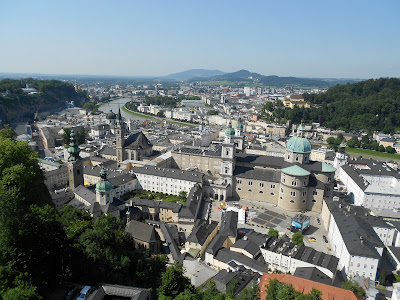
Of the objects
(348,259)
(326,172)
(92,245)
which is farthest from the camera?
(326,172)

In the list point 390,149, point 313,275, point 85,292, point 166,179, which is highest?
point 85,292

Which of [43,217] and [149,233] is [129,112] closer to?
[149,233]

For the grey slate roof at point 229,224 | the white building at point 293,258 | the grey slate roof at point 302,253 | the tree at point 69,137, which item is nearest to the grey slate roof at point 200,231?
the grey slate roof at point 229,224

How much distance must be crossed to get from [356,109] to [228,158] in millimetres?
79410

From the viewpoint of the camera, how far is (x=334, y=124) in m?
99.1

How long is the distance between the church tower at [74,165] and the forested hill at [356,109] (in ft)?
272

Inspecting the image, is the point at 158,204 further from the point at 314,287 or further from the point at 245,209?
the point at 314,287

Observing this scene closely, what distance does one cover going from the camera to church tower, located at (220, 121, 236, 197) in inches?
1727

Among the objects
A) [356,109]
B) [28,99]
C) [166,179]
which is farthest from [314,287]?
[28,99]

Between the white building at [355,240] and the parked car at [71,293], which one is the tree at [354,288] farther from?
the parked car at [71,293]

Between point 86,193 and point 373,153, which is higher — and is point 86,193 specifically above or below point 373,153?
above

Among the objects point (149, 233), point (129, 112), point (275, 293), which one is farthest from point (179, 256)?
point (129, 112)

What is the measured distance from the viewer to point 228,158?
43.9 metres

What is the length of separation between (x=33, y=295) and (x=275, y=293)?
45.9 ft
